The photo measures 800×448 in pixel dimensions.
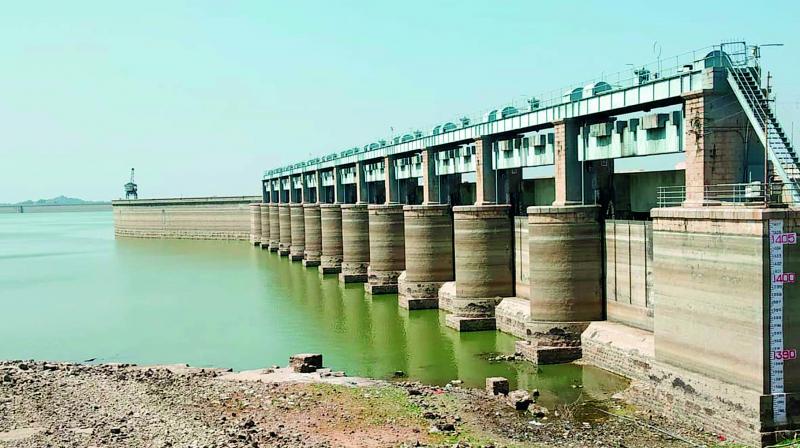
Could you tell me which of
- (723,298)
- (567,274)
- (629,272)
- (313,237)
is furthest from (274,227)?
(723,298)

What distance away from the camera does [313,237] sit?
7094cm

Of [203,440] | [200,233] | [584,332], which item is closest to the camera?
[203,440]

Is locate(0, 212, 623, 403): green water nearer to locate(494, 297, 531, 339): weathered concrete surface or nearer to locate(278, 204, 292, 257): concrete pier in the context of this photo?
locate(494, 297, 531, 339): weathered concrete surface

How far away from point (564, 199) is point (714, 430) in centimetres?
1359

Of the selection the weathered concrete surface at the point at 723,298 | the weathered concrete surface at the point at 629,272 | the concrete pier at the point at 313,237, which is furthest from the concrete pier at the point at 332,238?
the weathered concrete surface at the point at 723,298

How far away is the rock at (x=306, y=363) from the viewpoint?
28234mm

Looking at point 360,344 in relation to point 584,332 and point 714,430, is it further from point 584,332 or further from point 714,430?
point 714,430

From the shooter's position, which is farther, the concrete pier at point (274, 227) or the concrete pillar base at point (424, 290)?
the concrete pier at point (274, 227)

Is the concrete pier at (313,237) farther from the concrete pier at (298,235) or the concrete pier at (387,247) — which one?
the concrete pier at (387,247)

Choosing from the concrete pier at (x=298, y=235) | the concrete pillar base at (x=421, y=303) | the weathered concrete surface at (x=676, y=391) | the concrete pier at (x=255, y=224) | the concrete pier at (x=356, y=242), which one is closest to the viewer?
the weathered concrete surface at (x=676, y=391)

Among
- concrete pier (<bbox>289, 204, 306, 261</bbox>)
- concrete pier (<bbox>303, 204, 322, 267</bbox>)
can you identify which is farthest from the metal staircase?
concrete pier (<bbox>289, 204, 306, 261</bbox>)

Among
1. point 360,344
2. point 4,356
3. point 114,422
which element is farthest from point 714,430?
point 4,356

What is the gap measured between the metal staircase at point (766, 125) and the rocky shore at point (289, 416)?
7.17 meters

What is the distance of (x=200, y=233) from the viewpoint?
11650cm
